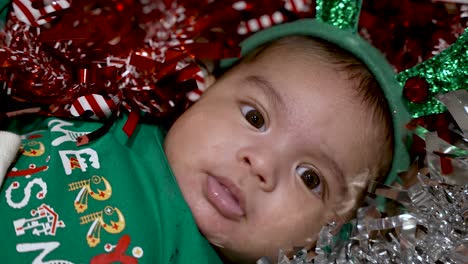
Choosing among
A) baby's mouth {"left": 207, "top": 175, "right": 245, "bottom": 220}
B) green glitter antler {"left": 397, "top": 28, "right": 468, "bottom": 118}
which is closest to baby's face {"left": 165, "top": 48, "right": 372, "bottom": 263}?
baby's mouth {"left": 207, "top": 175, "right": 245, "bottom": 220}

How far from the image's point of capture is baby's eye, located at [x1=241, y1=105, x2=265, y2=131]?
50.3 inches

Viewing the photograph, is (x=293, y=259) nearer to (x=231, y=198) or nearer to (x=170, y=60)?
(x=231, y=198)

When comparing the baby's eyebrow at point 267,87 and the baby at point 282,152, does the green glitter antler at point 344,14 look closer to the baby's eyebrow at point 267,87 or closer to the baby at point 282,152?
the baby at point 282,152

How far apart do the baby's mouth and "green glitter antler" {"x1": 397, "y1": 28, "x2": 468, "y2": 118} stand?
472 millimetres

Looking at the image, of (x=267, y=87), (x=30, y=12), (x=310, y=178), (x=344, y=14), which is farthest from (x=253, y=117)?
(x=30, y=12)

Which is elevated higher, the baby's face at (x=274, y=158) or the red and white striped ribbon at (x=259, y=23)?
the red and white striped ribbon at (x=259, y=23)

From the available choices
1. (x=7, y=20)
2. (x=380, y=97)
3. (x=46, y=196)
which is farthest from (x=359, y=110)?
(x=7, y=20)

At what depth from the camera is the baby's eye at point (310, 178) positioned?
1.27 metres

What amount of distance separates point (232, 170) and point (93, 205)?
296mm

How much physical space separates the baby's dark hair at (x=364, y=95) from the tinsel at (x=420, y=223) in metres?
0.10

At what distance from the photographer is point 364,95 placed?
4.29 ft

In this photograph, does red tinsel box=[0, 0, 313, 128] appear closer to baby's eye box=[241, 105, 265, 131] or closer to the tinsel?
baby's eye box=[241, 105, 265, 131]

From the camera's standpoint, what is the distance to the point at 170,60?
1481 mm

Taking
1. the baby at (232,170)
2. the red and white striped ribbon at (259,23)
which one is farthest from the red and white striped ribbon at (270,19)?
the baby at (232,170)
